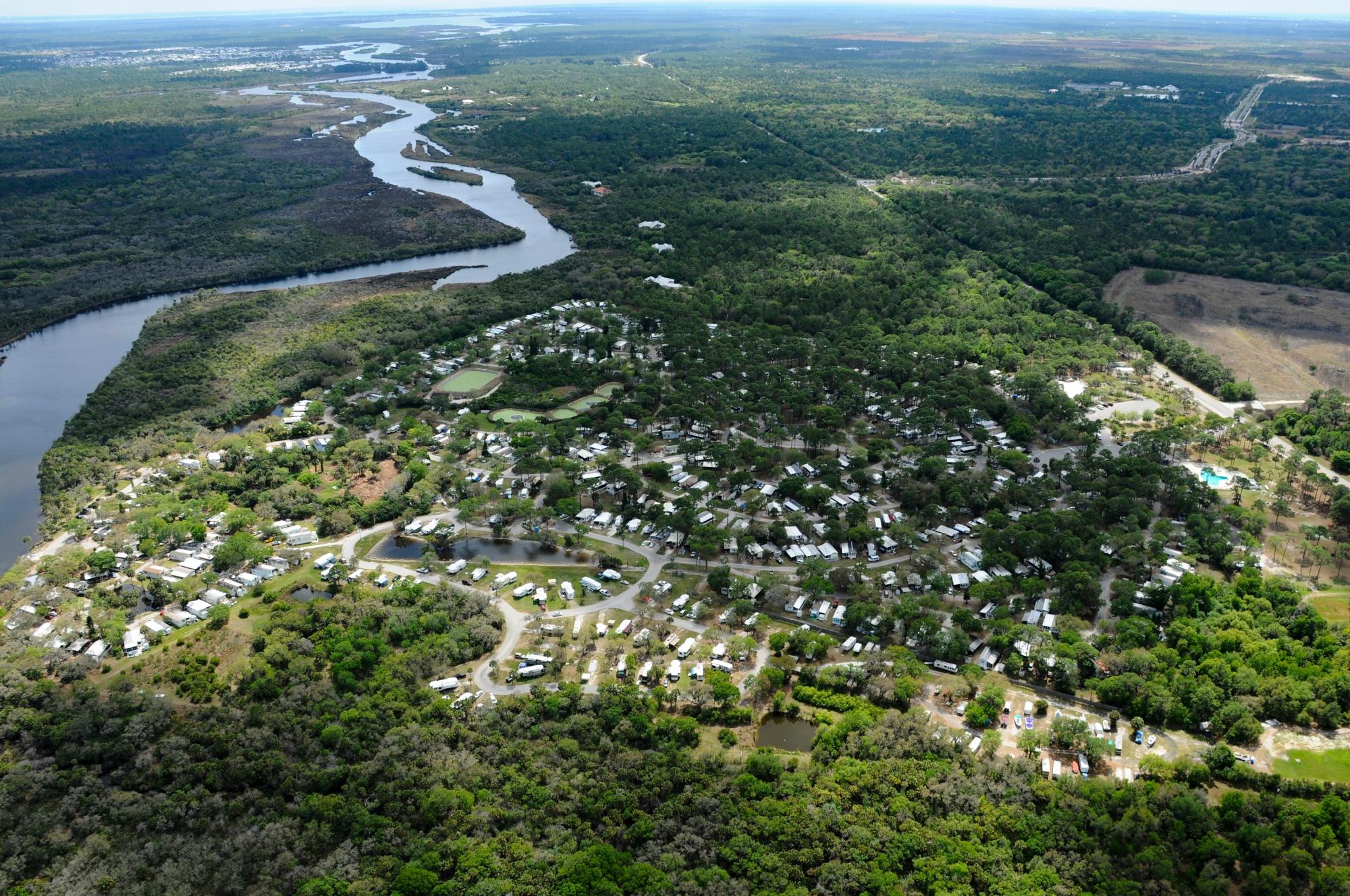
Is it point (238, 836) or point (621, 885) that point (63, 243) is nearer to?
point (238, 836)

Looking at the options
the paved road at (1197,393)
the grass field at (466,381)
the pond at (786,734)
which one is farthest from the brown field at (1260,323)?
the grass field at (466,381)

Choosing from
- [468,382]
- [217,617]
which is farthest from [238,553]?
[468,382]

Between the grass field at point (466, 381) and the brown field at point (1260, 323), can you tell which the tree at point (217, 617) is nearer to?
the grass field at point (466, 381)

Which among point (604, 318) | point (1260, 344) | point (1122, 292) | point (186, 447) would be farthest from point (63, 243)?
point (1260, 344)

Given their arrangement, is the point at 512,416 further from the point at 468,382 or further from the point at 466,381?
the point at 466,381

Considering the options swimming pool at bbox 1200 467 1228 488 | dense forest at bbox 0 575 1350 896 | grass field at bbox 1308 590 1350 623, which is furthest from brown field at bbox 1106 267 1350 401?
dense forest at bbox 0 575 1350 896
